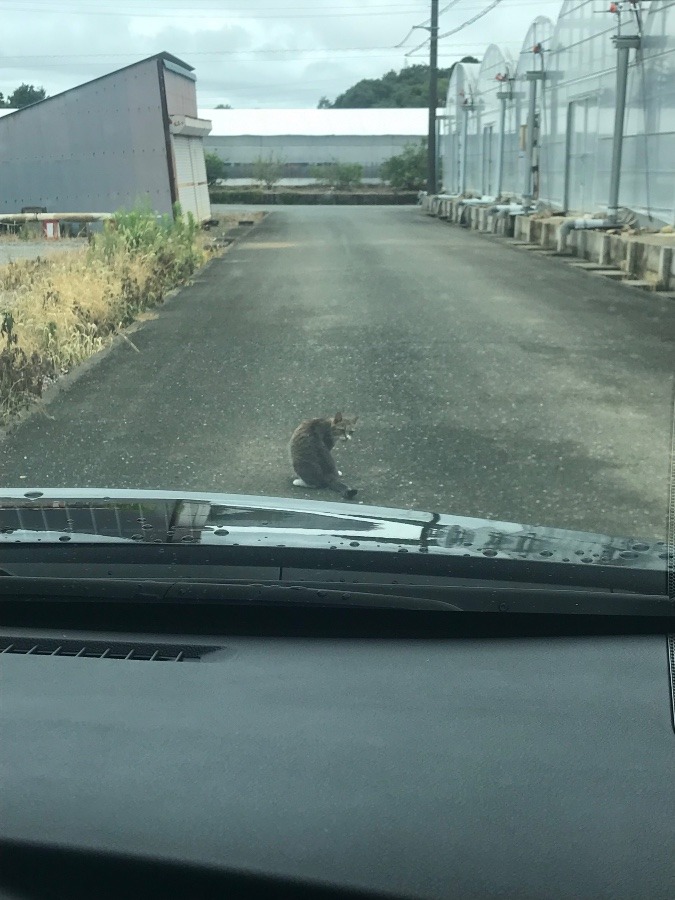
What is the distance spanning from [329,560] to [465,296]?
34.4ft

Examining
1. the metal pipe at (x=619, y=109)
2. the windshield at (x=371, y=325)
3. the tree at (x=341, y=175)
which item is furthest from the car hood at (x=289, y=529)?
the tree at (x=341, y=175)

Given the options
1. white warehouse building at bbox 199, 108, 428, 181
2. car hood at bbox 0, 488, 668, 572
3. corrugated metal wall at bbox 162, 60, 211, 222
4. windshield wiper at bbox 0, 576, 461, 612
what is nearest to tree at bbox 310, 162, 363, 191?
white warehouse building at bbox 199, 108, 428, 181

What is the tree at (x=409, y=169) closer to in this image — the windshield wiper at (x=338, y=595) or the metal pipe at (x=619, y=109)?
the metal pipe at (x=619, y=109)

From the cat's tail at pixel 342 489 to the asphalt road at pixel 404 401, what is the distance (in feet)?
0.30

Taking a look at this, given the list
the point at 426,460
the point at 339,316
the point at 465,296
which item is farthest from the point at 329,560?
the point at 465,296

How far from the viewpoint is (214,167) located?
55875mm

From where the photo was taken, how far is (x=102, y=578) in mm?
2445

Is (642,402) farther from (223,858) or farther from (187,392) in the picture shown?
(223,858)

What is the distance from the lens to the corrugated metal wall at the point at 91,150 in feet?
77.2

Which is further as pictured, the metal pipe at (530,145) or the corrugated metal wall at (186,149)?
the corrugated metal wall at (186,149)

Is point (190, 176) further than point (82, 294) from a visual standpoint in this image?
Yes

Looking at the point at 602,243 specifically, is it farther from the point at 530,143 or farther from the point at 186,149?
the point at 186,149

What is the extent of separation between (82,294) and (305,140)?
178 feet

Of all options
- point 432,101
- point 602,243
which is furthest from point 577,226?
point 432,101
